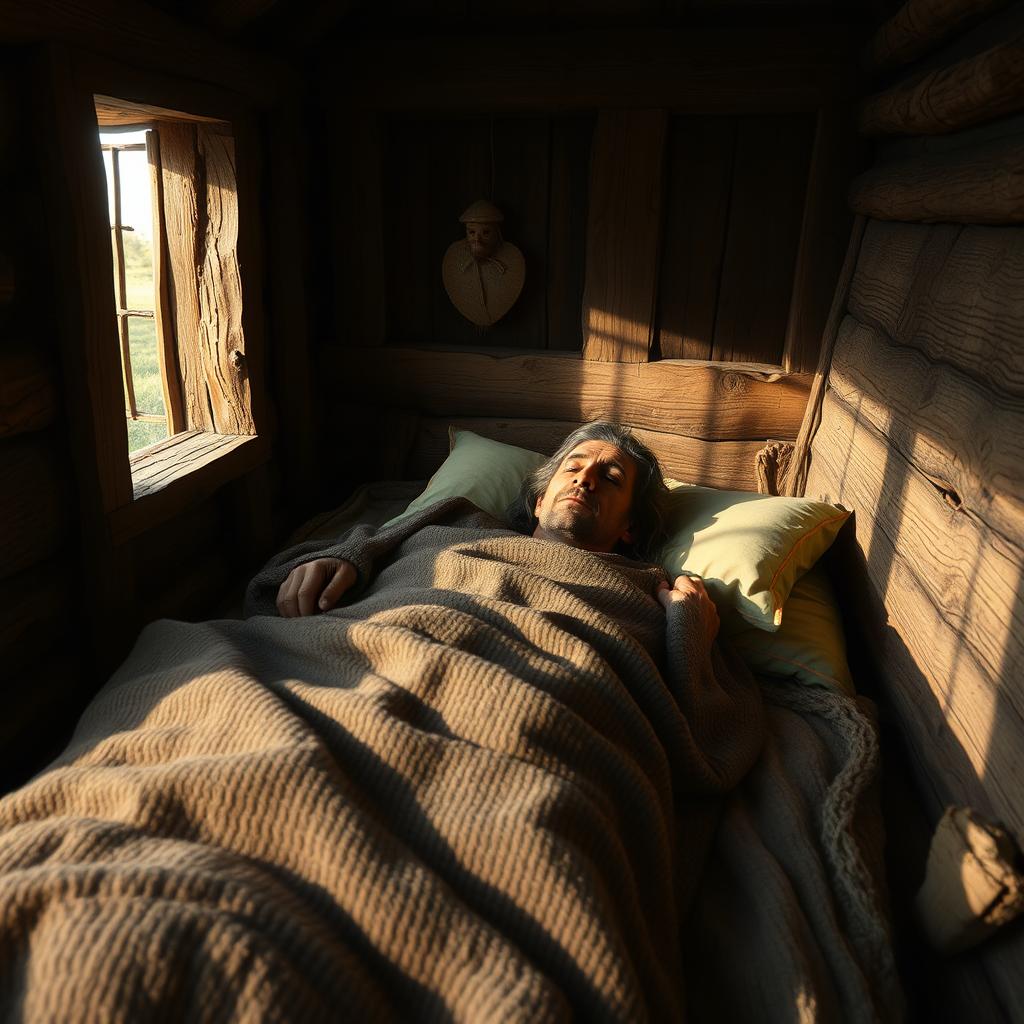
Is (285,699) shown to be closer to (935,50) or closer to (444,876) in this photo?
(444,876)

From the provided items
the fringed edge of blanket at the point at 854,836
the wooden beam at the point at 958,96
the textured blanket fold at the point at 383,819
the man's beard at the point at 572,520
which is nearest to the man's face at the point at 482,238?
the man's beard at the point at 572,520

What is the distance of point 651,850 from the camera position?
136 centimetres

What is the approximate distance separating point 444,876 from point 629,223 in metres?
2.22

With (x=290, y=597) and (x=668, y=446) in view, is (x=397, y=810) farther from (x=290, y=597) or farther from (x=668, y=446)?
Answer: (x=668, y=446)

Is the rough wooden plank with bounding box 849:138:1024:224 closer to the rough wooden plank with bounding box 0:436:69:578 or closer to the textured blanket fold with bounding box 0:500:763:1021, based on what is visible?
the textured blanket fold with bounding box 0:500:763:1021

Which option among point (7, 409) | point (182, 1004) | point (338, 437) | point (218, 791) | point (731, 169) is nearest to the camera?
point (182, 1004)

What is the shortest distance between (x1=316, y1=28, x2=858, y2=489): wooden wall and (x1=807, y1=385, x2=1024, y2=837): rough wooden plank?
694mm

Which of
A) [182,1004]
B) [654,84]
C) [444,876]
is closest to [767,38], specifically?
[654,84]

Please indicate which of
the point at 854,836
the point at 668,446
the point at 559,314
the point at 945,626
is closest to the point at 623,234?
the point at 559,314

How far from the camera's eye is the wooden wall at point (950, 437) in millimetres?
1392

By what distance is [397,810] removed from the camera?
1229 mm

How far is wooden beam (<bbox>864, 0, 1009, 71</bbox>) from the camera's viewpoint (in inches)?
68.7

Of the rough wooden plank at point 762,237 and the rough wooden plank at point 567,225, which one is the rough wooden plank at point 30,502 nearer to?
the rough wooden plank at point 567,225

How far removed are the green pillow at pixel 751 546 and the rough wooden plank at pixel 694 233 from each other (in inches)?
27.9
